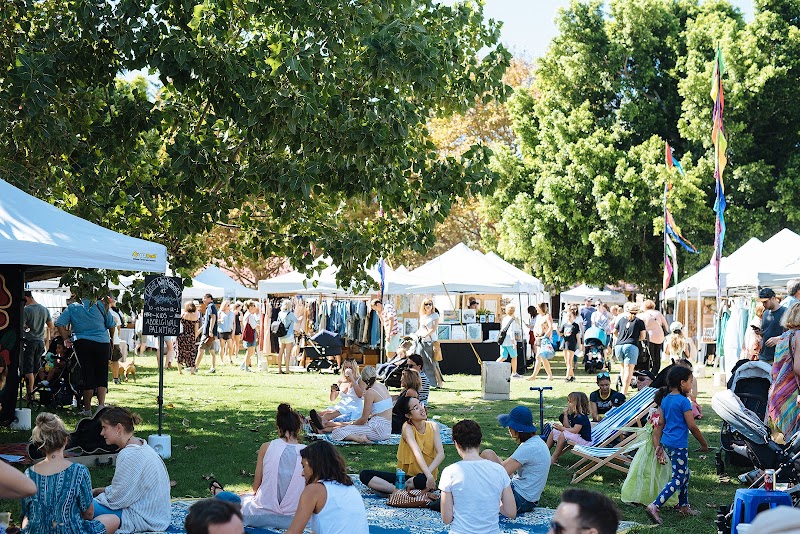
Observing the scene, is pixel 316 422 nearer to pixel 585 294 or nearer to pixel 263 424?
pixel 263 424

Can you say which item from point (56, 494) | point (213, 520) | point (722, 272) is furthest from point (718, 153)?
point (213, 520)

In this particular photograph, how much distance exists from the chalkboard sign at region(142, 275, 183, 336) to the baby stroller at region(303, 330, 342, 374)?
40.1ft

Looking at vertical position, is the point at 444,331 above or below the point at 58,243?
below

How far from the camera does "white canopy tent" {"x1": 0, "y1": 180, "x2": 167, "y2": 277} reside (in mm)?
8094

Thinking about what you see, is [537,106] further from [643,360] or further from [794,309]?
[794,309]

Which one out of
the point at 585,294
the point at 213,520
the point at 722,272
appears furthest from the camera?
the point at 585,294

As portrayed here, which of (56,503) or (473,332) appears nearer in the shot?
(56,503)

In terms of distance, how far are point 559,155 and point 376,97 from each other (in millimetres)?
23438

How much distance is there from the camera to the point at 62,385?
14.8 m

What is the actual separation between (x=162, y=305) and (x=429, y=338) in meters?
9.40

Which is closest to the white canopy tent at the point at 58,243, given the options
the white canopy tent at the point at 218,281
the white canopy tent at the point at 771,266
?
the white canopy tent at the point at 771,266

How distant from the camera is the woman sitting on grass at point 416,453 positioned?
875cm

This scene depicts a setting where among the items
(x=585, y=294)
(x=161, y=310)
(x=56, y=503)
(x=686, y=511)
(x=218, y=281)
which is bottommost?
(x=686, y=511)

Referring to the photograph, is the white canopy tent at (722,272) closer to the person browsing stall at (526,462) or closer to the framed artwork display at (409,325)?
the framed artwork display at (409,325)
